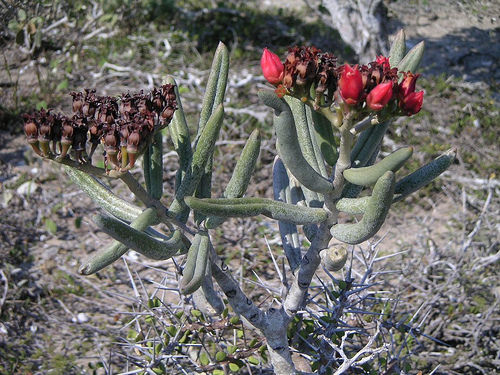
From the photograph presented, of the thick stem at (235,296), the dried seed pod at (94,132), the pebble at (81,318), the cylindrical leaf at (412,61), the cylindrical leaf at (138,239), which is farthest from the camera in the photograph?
the pebble at (81,318)

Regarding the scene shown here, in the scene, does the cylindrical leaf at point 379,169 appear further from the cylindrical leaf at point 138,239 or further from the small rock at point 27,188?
the small rock at point 27,188

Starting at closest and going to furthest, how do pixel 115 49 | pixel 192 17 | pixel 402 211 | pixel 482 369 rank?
pixel 482 369 → pixel 402 211 → pixel 115 49 → pixel 192 17

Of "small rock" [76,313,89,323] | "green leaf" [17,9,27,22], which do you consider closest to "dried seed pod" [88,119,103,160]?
"small rock" [76,313,89,323]

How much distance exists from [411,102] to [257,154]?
0.37m

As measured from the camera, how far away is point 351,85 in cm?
106

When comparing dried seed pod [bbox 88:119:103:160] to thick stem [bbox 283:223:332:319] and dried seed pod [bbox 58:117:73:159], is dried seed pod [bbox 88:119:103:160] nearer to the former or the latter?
dried seed pod [bbox 58:117:73:159]

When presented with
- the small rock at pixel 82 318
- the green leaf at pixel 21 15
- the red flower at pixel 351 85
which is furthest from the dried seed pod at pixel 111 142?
the green leaf at pixel 21 15

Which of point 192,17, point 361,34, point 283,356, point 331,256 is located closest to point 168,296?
point 283,356

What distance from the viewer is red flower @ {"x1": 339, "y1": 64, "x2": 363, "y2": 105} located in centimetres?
106

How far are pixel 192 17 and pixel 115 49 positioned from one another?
34.3 inches

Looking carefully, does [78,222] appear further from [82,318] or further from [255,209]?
[255,209]

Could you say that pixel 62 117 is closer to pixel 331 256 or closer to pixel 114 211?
pixel 114 211

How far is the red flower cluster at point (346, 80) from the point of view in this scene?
1.06 metres

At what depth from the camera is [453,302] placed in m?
2.48
